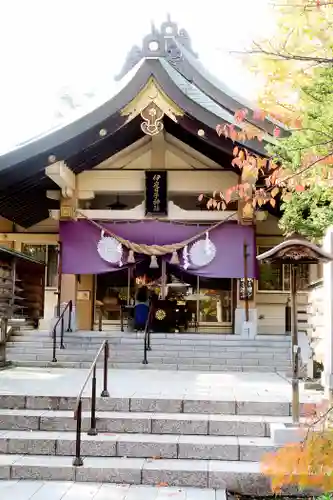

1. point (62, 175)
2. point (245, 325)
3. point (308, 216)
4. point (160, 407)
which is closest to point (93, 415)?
point (160, 407)

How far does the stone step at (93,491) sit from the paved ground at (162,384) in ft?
5.38

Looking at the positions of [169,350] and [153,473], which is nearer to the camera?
[153,473]

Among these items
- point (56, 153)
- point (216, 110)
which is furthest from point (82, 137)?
point (216, 110)

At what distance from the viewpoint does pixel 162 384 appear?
868 centimetres

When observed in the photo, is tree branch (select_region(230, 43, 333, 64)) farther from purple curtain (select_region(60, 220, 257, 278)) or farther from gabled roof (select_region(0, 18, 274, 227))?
purple curtain (select_region(60, 220, 257, 278))

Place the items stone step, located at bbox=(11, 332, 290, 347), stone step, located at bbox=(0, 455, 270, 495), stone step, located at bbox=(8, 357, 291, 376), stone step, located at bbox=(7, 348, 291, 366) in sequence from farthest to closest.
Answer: stone step, located at bbox=(11, 332, 290, 347), stone step, located at bbox=(7, 348, 291, 366), stone step, located at bbox=(8, 357, 291, 376), stone step, located at bbox=(0, 455, 270, 495)

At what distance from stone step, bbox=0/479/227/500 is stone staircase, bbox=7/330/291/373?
17.5 ft

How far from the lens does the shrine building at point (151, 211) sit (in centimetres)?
1219

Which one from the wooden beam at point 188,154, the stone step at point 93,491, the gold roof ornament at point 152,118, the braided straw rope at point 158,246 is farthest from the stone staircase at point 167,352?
the stone step at point 93,491

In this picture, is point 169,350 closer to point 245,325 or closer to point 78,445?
point 245,325

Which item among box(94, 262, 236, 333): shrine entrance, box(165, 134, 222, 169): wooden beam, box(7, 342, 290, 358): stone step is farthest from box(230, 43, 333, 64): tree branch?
box(94, 262, 236, 333): shrine entrance

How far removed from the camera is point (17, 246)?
16.4 metres

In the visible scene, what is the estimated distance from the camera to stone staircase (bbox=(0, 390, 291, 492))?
5.76 m

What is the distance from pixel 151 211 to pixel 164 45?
413cm
